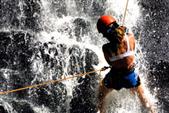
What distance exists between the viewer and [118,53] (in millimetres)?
5090

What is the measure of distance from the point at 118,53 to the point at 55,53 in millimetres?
2060

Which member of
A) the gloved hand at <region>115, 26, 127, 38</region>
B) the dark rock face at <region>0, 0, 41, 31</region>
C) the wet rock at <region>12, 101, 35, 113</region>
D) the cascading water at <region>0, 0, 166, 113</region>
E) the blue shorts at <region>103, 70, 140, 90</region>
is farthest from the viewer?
the dark rock face at <region>0, 0, 41, 31</region>

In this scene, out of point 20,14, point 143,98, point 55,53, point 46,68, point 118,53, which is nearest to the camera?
point 118,53

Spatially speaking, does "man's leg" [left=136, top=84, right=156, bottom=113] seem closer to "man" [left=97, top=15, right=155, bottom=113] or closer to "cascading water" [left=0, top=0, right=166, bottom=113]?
Result: "man" [left=97, top=15, right=155, bottom=113]

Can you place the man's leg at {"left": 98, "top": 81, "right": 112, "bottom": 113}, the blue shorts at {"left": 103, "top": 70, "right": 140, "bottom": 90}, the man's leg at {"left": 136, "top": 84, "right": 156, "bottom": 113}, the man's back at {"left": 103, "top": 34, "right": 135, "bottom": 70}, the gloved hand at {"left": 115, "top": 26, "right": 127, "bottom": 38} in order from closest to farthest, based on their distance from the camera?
the gloved hand at {"left": 115, "top": 26, "right": 127, "bottom": 38}, the man's back at {"left": 103, "top": 34, "right": 135, "bottom": 70}, the blue shorts at {"left": 103, "top": 70, "right": 140, "bottom": 90}, the man's leg at {"left": 136, "top": 84, "right": 156, "bottom": 113}, the man's leg at {"left": 98, "top": 81, "right": 112, "bottom": 113}

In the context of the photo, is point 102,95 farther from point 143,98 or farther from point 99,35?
point 99,35

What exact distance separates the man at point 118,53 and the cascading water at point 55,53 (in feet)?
2.56

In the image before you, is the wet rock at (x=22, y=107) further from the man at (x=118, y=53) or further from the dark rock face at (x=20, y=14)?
the dark rock face at (x=20, y=14)

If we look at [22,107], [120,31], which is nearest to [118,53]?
[120,31]

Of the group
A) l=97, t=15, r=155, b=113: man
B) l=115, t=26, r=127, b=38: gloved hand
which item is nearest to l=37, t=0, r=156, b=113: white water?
l=97, t=15, r=155, b=113: man

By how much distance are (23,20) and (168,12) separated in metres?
3.01

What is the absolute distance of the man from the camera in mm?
4992

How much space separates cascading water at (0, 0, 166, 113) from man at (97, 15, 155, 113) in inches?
30.7

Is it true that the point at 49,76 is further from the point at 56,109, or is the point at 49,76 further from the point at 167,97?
the point at 167,97
